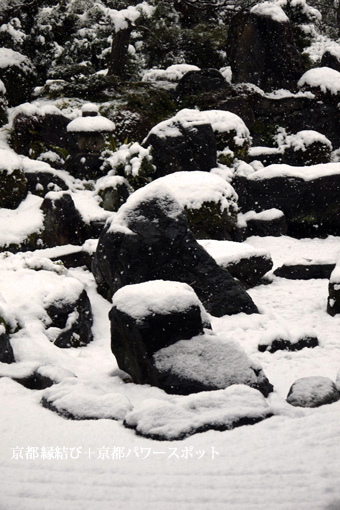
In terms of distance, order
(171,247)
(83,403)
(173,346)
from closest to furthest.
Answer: (83,403) → (173,346) → (171,247)

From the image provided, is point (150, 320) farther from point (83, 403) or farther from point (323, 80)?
point (323, 80)

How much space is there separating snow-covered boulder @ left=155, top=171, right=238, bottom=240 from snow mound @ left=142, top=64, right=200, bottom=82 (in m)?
7.46

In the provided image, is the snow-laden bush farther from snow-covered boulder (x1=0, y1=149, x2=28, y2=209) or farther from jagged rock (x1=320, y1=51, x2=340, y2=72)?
jagged rock (x1=320, y1=51, x2=340, y2=72)

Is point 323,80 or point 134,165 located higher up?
point 323,80

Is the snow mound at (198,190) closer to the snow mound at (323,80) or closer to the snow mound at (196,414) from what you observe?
the snow mound at (196,414)

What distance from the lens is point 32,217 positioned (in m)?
10.4

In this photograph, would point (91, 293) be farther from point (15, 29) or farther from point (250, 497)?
point (15, 29)

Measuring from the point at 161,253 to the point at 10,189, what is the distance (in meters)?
4.48

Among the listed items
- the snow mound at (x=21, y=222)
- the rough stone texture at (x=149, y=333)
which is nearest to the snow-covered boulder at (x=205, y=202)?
the snow mound at (x=21, y=222)

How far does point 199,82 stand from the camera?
16.0 meters

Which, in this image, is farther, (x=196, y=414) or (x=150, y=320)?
(x=150, y=320)

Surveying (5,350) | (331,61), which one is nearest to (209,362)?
(5,350)

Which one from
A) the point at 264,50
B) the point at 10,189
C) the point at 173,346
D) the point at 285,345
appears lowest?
the point at 10,189

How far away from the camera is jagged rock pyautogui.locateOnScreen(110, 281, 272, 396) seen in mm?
4977
